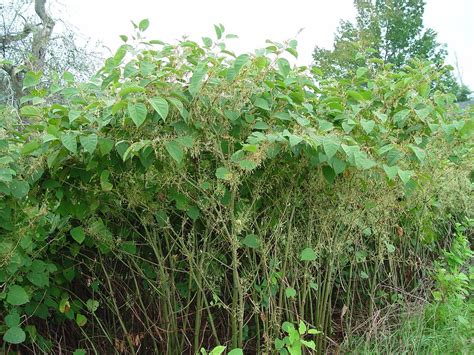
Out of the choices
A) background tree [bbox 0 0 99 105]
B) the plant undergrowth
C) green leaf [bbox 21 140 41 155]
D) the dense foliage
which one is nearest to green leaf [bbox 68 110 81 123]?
the dense foliage

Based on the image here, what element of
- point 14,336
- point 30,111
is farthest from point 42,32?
point 14,336

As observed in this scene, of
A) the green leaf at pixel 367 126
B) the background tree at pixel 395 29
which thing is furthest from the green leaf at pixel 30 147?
the background tree at pixel 395 29

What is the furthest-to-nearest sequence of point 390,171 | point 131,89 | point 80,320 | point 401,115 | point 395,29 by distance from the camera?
1. point 395,29
2. point 80,320
3. point 401,115
4. point 390,171
5. point 131,89

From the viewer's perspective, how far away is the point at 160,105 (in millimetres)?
1564

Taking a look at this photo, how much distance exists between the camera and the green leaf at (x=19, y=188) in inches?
73.8

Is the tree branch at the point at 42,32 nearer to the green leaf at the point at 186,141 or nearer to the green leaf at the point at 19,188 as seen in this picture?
the green leaf at the point at 19,188

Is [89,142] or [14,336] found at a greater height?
[89,142]

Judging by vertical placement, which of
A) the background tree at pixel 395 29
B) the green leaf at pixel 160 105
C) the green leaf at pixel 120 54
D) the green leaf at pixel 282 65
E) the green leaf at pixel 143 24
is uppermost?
the green leaf at pixel 143 24

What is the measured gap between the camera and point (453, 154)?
294 centimetres

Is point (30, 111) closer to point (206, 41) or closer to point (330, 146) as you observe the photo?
point (206, 41)

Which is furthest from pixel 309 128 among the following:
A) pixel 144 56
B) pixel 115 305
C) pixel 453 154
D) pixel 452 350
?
pixel 452 350

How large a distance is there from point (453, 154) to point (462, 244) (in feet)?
3.62

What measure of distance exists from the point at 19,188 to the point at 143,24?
0.72 metres

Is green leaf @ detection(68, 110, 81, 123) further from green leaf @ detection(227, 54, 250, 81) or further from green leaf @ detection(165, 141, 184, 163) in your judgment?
green leaf @ detection(227, 54, 250, 81)
